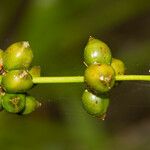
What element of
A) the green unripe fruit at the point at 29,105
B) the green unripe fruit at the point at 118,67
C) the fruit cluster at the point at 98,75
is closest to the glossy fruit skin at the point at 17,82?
the green unripe fruit at the point at 29,105

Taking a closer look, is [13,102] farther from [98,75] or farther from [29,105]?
[98,75]

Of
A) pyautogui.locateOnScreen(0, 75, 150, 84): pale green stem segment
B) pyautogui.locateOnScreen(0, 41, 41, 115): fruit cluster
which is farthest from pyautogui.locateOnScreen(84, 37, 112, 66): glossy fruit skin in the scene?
pyautogui.locateOnScreen(0, 41, 41, 115): fruit cluster

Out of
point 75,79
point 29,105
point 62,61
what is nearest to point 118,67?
point 75,79

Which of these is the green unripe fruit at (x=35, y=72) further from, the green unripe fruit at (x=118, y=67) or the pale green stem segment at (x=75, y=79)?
the green unripe fruit at (x=118, y=67)

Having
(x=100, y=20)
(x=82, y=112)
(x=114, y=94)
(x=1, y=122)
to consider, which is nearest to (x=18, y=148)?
(x=1, y=122)

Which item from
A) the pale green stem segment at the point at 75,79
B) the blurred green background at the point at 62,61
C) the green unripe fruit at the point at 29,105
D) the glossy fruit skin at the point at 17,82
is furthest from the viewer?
the blurred green background at the point at 62,61

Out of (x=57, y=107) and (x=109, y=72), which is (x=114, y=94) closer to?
(x=57, y=107)
